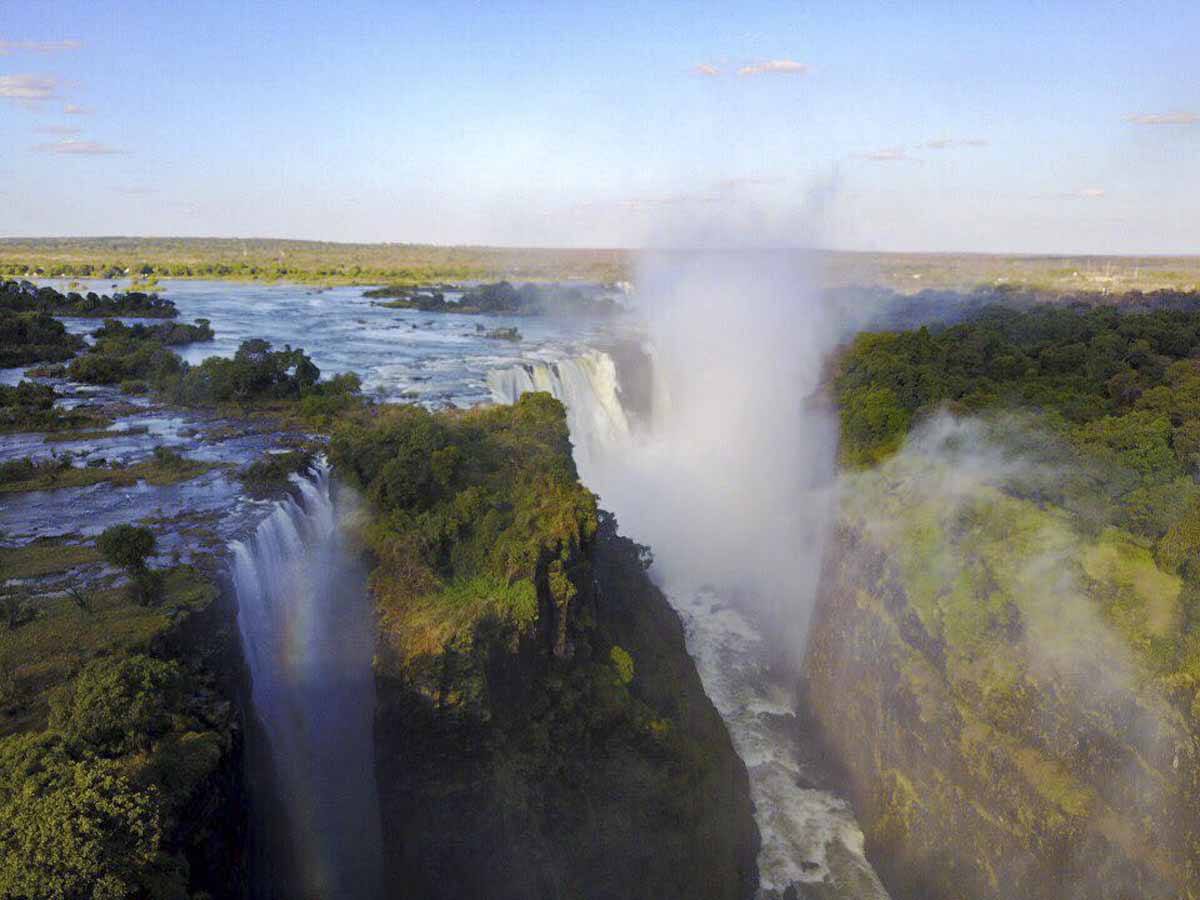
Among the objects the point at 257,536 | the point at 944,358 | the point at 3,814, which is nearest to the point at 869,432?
the point at 944,358

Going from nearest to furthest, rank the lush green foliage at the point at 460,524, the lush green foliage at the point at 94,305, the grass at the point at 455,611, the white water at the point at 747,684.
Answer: the grass at the point at 455,611 < the lush green foliage at the point at 460,524 < the white water at the point at 747,684 < the lush green foliage at the point at 94,305

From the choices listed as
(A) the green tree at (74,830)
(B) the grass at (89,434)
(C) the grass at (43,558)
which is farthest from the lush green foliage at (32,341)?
(A) the green tree at (74,830)

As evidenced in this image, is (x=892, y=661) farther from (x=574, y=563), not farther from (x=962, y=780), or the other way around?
(x=574, y=563)

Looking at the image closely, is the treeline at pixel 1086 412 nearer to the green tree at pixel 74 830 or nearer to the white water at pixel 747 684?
the white water at pixel 747 684

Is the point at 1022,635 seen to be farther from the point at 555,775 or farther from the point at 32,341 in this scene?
the point at 32,341

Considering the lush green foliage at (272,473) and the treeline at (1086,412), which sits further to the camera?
the lush green foliage at (272,473)

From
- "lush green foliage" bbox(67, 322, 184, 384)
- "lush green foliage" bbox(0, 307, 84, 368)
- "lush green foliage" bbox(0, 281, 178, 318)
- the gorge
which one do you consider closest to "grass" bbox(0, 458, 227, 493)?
the gorge

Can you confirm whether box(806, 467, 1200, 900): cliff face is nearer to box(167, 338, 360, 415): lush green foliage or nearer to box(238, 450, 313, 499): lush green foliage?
box(238, 450, 313, 499): lush green foliage
